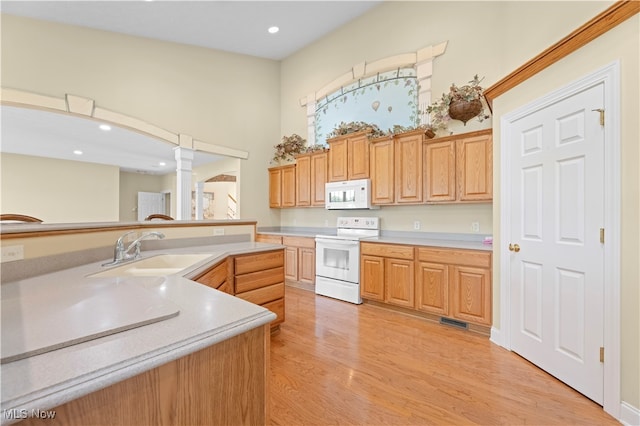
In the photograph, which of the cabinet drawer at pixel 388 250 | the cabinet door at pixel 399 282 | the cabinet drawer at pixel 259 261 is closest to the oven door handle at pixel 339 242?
the cabinet drawer at pixel 388 250

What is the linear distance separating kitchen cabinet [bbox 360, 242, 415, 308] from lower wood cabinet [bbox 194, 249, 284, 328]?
1.27m

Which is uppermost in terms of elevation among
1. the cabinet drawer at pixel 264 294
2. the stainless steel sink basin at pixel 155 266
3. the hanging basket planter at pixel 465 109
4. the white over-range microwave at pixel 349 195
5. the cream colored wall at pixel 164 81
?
the cream colored wall at pixel 164 81

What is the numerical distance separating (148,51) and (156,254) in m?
4.01

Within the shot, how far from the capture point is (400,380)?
2.01 metres

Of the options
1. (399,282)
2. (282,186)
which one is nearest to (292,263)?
(282,186)

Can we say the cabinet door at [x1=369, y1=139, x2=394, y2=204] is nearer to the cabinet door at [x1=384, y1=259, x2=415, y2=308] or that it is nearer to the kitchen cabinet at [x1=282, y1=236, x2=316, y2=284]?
the cabinet door at [x1=384, y1=259, x2=415, y2=308]

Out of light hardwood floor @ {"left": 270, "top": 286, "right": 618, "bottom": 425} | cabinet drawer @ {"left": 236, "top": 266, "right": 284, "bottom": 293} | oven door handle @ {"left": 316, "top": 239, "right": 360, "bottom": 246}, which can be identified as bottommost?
light hardwood floor @ {"left": 270, "top": 286, "right": 618, "bottom": 425}

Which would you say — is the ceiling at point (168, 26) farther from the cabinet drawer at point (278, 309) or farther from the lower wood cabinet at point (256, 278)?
the cabinet drawer at point (278, 309)

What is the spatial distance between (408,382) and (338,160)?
3.17 meters

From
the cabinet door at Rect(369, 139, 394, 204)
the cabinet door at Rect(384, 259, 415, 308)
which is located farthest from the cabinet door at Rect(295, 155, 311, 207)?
the cabinet door at Rect(384, 259, 415, 308)

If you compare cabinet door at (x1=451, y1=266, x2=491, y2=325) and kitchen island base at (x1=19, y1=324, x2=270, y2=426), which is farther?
cabinet door at (x1=451, y1=266, x2=491, y2=325)

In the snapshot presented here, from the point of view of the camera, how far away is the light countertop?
53cm

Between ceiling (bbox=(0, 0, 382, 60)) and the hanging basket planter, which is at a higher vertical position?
ceiling (bbox=(0, 0, 382, 60))

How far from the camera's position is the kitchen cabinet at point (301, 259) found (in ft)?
14.5
